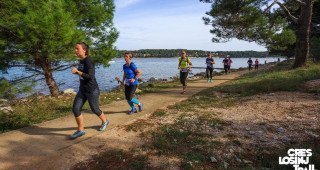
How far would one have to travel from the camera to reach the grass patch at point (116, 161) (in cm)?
532

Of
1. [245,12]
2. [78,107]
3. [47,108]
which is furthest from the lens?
[245,12]

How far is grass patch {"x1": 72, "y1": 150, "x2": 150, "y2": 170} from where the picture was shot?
5.32 m

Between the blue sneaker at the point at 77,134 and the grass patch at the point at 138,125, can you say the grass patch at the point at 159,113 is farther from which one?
the blue sneaker at the point at 77,134

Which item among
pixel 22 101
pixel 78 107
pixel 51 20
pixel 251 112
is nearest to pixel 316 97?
pixel 251 112

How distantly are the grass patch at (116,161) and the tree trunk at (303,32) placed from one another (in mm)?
18957

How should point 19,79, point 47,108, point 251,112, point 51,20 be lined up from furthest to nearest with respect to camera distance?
point 19,79
point 47,108
point 51,20
point 251,112

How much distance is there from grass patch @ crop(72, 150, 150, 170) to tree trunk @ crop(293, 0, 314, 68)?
19.0 m

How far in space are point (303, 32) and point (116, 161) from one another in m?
19.3

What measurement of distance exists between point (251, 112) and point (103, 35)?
8.60 metres

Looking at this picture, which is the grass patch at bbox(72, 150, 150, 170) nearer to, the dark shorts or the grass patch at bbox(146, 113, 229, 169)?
the grass patch at bbox(146, 113, 229, 169)

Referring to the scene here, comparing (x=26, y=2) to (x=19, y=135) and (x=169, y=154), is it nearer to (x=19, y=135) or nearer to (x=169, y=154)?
(x=19, y=135)

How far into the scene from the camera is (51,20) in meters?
9.84

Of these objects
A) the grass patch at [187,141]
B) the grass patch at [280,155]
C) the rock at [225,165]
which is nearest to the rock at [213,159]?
the grass patch at [187,141]

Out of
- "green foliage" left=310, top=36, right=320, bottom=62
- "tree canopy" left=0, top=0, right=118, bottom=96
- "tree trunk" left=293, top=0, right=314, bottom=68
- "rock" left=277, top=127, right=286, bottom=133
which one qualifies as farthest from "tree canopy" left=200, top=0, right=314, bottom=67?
"rock" left=277, top=127, right=286, bottom=133
